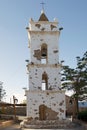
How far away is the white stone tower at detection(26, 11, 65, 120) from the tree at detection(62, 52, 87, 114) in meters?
5.68

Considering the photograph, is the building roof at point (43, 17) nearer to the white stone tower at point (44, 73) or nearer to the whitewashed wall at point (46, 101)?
the white stone tower at point (44, 73)

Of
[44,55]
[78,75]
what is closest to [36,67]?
[44,55]

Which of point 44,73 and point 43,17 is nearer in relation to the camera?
point 44,73

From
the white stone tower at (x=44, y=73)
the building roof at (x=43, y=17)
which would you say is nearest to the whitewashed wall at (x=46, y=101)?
the white stone tower at (x=44, y=73)

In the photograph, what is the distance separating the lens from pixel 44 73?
2684 cm

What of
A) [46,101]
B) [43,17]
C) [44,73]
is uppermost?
[43,17]

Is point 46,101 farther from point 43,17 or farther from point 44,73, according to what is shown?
point 43,17

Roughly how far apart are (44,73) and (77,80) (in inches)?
274

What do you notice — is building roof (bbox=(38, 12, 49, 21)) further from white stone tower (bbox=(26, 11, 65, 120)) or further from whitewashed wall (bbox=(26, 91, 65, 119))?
whitewashed wall (bbox=(26, 91, 65, 119))

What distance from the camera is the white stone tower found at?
26078mm

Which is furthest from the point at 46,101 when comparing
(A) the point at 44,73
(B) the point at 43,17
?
(B) the point at 43,17

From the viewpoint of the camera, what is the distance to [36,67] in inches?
1056

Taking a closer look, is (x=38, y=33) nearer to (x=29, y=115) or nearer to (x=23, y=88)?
(x=23, y=88)

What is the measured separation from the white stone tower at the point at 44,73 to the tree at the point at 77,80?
18.6ft
